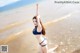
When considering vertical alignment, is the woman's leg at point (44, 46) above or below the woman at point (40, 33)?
below

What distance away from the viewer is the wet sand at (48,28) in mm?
1440

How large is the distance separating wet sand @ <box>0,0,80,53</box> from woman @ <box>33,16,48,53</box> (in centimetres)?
3

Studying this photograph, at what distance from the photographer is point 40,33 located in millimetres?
1442

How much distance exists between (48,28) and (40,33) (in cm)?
8

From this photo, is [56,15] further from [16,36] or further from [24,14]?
[16,36]

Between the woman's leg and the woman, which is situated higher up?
the woman

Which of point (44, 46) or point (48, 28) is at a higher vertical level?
point (48, 28)

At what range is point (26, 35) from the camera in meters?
1.48

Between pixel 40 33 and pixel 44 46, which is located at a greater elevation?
pixel 40 33

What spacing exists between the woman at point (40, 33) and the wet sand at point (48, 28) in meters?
0.03

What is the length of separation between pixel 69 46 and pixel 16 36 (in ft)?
1.45

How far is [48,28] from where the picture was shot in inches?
57.5

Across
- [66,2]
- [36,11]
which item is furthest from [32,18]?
[66,2]

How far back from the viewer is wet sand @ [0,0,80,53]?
1.44m
